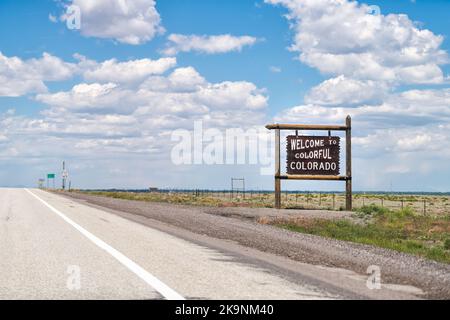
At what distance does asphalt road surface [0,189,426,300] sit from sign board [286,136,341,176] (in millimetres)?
20959

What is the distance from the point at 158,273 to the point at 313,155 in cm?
2721

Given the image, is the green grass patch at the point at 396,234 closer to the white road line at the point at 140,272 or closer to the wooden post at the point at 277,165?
the white road line at the point at 140,272

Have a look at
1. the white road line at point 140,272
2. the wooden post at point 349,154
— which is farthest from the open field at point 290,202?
the white road line at point 140,272

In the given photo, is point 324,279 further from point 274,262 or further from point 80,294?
point 80,294

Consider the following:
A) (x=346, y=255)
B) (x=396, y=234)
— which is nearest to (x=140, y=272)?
(x=346, y=255)

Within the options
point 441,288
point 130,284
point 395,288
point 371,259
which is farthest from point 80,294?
point 371,259

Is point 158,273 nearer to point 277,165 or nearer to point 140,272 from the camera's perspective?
point 140,272

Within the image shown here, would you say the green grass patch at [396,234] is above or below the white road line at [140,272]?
below

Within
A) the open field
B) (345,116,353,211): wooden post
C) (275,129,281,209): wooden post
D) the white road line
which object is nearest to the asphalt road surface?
the white road line

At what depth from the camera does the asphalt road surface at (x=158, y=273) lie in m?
8.45

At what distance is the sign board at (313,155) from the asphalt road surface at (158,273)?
2096cm

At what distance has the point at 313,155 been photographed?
36.6m

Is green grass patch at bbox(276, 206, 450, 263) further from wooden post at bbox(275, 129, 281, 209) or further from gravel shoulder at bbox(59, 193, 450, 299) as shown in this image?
wooden post at bbox(275, 129, 281, 209)
